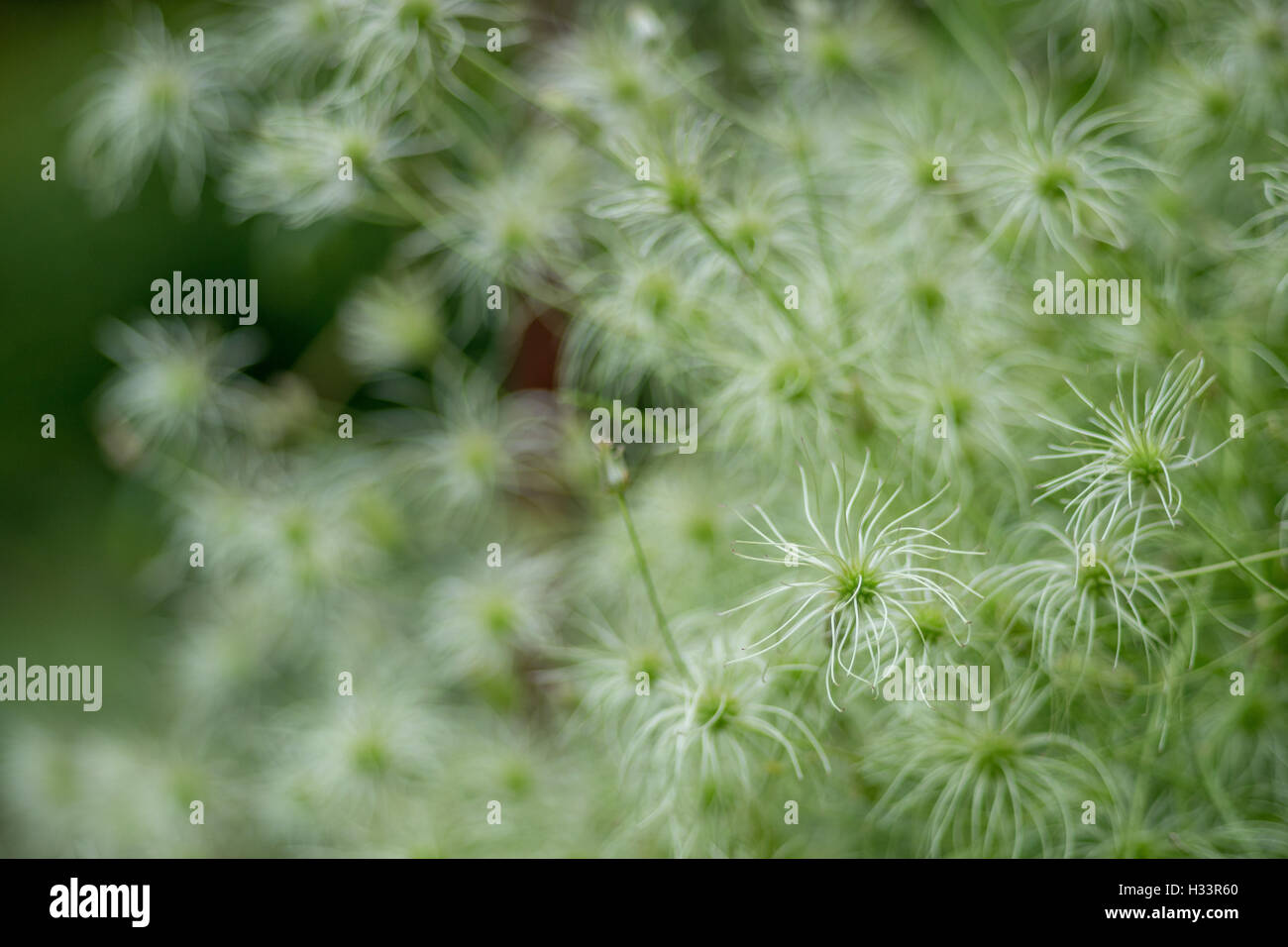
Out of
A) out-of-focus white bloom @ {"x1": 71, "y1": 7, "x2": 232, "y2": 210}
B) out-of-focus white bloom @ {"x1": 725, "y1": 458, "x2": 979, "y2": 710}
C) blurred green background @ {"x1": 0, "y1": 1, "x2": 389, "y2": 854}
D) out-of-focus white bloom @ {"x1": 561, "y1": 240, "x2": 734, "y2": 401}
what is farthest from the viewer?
blurred green background @ {"x1": 0, "y1": 1, "x2": 389, "y2": 854}

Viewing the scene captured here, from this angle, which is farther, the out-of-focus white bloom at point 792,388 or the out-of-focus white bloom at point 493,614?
the out-of-focus white bloom at point 493,614

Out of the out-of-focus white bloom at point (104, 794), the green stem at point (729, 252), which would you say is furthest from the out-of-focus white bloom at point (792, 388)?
the out-of-focus white bloom at point (104, 794)

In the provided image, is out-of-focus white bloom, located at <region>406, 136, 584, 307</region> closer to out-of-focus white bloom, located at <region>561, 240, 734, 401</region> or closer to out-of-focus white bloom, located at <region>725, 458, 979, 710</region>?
out-of-focus white bloom, located at <region>561, 240, 734, 401</region>

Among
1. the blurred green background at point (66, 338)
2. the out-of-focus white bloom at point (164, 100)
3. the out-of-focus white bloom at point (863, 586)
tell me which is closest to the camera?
the out-of-focus white bloom at point (863, 586)

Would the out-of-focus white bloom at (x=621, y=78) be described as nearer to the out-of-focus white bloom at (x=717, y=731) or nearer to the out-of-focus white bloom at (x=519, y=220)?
the out-of-focus white bloom at (x=519, y=220)

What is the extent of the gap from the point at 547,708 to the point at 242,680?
0.21 meters

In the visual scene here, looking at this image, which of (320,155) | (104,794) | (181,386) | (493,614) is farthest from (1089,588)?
(104,794)

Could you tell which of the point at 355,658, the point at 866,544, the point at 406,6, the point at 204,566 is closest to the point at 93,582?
the point at 204,566

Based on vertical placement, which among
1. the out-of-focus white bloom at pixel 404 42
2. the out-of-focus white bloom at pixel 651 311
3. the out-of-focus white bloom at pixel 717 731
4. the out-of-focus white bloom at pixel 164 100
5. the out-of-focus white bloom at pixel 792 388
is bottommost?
the out-of-focus white bloom at pixel 717 731

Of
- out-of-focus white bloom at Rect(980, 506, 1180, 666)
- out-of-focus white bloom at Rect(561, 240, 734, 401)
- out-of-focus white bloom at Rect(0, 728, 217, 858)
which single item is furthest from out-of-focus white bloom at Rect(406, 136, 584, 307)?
out-of-focus white bloom at Rect(0, 728, 217, 858)

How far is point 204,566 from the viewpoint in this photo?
2.29 ft

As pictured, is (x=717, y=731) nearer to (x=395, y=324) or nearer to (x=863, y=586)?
(x=863, y=586)

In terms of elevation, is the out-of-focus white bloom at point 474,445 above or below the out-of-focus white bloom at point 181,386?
below
